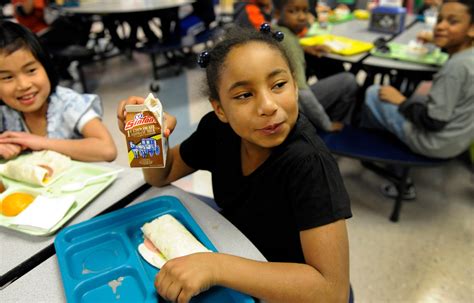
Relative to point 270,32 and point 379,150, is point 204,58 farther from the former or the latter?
point 379,150

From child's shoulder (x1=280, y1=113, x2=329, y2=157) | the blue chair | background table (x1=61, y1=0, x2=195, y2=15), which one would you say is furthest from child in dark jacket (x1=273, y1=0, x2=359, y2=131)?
background table (x1=61, y1=0, x2=195, y2=15)

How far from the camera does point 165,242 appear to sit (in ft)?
2.36

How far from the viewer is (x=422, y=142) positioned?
5.50ft

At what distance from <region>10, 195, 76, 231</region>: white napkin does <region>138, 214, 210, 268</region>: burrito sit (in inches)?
8.3

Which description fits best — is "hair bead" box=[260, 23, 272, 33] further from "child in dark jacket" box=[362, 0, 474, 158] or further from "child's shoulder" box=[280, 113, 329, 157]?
"child in dark jacket" box=[362, 0, 474, 158]

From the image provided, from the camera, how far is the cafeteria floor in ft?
5.02

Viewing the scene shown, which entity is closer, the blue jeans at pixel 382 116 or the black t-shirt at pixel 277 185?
the black t-shirt at pixel 277 185

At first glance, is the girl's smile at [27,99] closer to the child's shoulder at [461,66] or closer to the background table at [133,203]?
the background table at [133,203]

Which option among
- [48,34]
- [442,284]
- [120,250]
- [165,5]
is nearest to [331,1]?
[165,5]

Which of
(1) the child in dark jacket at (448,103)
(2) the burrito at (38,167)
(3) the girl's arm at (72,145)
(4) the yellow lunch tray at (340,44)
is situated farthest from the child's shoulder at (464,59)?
(2) the burrito at (38,167)

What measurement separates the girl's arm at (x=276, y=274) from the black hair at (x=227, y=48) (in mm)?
389

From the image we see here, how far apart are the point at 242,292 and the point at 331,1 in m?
4.07

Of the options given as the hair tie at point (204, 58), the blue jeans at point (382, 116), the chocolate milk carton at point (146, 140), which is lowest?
the blue jeans at point (382, 116)

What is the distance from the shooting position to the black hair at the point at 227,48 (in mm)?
783
